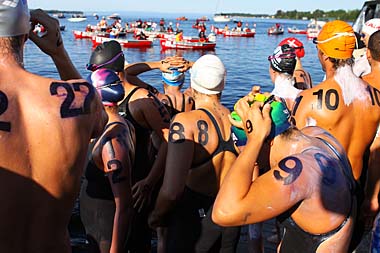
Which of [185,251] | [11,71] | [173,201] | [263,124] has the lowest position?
[185,251]

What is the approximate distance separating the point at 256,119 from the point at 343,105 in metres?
1.53

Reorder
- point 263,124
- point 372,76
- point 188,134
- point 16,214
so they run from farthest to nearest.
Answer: point 372,76 < point 188,134 < point 263,124 < point 16,214

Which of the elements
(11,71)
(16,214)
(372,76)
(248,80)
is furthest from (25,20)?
(248,80)

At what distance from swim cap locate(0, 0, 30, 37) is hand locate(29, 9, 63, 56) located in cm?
70

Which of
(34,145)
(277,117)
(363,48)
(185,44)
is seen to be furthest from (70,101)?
(185,44)

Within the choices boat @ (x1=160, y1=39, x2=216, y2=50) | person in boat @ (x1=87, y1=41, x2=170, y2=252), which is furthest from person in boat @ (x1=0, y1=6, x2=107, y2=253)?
boat @ (x1=160, y1=39, x2=216, y2=50)

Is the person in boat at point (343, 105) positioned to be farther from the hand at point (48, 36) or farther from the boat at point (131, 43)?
the boat at point (131, 43)

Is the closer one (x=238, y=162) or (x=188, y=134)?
(x=238, y=162)

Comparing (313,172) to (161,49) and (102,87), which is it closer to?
(102,87)

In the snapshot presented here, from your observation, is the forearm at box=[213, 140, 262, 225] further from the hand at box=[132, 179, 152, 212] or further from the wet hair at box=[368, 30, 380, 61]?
the wet hair at box=[368, 30, 380, 61]

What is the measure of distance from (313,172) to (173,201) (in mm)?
1247

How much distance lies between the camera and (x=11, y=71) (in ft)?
A: 6.34

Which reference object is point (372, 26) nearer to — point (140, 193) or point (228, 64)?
point (140, 193)

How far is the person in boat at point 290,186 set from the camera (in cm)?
219
